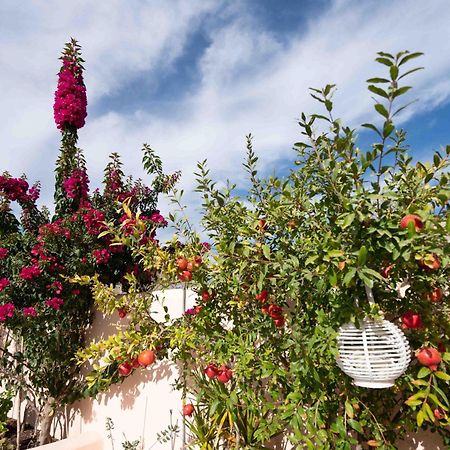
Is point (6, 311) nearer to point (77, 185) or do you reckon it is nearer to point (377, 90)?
point (77, 185)

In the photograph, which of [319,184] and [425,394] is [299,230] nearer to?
[319,184]

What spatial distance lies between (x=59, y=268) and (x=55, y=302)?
1.17 feet

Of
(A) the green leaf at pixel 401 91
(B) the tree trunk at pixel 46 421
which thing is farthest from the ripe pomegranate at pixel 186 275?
(B) the tree trunk at pixel 46 421

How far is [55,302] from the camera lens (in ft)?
→ 12.1

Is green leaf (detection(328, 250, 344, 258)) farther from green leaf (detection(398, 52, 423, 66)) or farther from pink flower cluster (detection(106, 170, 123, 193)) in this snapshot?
pink flower cluster (detection(106, 170, 123, 193))

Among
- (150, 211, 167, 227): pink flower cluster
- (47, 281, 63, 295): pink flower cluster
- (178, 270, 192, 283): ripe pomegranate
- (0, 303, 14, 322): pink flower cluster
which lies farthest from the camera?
(150, 211, 167, 227): pink flower cluster

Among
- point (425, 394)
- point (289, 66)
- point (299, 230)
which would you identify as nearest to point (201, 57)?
point (289, 66)

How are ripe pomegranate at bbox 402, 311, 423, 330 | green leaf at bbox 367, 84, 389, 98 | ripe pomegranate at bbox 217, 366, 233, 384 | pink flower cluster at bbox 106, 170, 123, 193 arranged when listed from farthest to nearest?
pink flower cluster at bbox 106, 170, 123, 193, ripe pomegranate at bbox 217, 366, 233, 384, ripe pomegranate at bbox 402, 311, 423, 330, green leaf at bbox 367, 84, 389, 98

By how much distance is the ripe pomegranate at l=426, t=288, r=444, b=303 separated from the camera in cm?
196

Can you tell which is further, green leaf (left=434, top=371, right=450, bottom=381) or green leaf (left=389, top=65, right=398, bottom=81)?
green leaf (left=434, top=371, right=450, bottom=381)

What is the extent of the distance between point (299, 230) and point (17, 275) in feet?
10.1

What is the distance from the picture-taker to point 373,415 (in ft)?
6.77

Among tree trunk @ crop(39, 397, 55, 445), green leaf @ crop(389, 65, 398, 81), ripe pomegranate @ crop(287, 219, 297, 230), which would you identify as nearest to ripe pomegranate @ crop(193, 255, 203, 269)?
ripe pomegranate @ crop(287, 219, 297, 230)

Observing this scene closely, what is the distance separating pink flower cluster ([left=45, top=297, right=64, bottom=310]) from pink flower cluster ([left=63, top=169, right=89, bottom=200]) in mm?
1240
